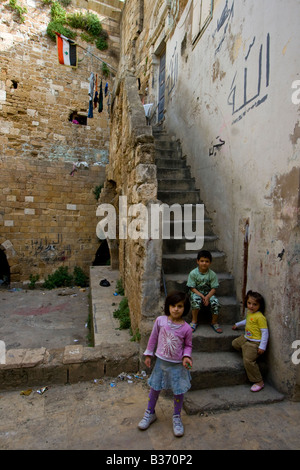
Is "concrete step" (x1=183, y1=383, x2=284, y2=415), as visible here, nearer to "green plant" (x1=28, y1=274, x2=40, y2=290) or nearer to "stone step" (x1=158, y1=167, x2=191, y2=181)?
"stone step" (x1=158, y1=167, x2=191, y2=181)

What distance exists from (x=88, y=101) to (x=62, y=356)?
10615mm

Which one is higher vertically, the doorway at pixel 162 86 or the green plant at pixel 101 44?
the green plant at pixel 101 44

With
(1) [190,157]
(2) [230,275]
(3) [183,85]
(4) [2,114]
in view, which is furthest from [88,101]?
(2) [230,275]

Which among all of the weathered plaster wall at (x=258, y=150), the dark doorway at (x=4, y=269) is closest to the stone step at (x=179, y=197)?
the weathered plaster wall at (x=258, y=150)

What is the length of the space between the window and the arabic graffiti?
6.30 ft

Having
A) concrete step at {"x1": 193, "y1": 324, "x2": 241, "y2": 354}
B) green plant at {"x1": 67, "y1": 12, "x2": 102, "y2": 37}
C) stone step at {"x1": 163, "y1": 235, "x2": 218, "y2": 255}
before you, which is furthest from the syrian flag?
concrete step at {"x1": 193, "y1": 324, "x2": 241, "y2": 354}

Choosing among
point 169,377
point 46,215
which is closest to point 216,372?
point 169,377

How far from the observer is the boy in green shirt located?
11.0 ft

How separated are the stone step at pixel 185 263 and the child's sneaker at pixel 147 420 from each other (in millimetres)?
1877

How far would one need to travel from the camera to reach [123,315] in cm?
460

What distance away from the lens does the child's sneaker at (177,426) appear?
2.31 metres

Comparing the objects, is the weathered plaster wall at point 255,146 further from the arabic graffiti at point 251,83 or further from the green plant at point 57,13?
the green plant at point 57,13

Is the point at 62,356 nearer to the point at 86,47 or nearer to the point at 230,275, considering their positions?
the point at 230,275

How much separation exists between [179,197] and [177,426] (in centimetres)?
349
